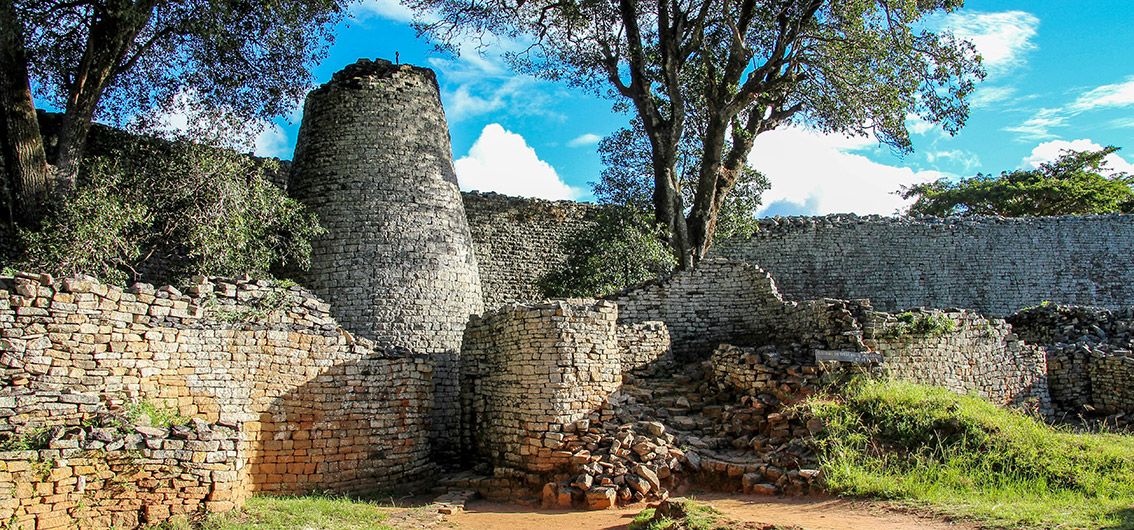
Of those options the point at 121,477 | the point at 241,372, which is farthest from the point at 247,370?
the point at 121,477

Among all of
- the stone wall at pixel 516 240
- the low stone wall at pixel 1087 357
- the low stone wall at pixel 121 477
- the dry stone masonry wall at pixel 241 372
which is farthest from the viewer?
the stone wall at pixel 516 240

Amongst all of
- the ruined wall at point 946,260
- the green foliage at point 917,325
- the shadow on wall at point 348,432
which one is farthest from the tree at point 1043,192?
the shadow on wall at point 348,432

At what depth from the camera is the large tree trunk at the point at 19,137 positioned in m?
10.6

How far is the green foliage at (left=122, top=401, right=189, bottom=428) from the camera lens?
732cm

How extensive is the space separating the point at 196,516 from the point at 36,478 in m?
1.33

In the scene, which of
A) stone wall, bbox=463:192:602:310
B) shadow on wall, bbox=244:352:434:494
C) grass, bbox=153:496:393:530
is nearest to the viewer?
grass, bbox=153:496:393:530

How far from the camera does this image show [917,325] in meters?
9.97

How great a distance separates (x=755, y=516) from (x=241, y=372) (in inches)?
210

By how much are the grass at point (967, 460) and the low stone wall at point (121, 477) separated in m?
5.67

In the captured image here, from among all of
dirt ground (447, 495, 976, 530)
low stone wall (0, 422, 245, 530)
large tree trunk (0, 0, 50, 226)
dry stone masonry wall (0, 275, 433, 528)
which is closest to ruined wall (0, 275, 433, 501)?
dry stone masonry wall (0, 275, 433, 528)

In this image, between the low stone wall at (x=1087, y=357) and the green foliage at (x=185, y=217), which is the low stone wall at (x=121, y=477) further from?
the low stone wall at (x=1087, y=357)

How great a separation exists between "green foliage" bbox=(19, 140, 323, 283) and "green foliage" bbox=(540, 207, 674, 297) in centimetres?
551

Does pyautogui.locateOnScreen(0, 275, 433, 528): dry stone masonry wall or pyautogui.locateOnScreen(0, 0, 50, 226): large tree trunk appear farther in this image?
pyautogui.locateOnScreen(0, 0, 50, 226): large tree trunk

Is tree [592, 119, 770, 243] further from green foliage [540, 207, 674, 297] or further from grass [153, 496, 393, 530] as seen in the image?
grass [153, 496, 393, 530]
